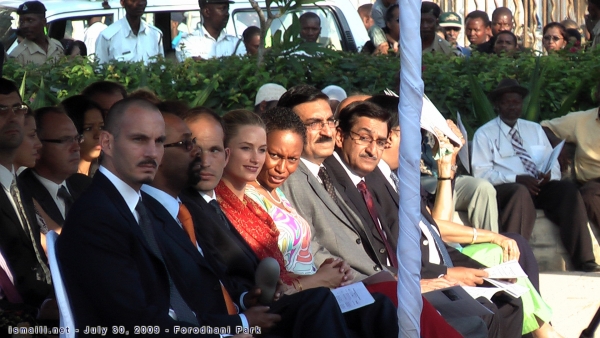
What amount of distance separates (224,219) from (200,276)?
623 mm

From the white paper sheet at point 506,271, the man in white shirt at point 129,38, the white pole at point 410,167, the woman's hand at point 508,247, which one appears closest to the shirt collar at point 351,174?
the white paper sheet at point 506,271

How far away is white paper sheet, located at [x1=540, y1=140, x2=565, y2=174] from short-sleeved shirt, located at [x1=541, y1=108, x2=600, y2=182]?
1.33ft

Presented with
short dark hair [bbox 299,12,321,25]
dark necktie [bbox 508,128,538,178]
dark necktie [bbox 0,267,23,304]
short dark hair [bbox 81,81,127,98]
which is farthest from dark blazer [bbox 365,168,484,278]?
short dark hair [bbox 299,12,321,25]

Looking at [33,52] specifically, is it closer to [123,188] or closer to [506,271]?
[506,271]

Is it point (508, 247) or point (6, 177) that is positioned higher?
point (6, 177)

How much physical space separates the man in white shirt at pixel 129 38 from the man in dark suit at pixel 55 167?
4.83m

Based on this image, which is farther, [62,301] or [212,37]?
[212,37]

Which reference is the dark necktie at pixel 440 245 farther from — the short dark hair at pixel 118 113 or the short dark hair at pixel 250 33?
the short dark hair at pixel 250 33

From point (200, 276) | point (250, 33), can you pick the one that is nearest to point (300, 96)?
point (200, 276)

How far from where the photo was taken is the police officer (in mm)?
9781

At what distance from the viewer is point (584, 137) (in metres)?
8.81

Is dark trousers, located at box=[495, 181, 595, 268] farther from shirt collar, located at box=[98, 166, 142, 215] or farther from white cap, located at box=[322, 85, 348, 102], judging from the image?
shirt collar, located at box=[98, 166, 142, 215]

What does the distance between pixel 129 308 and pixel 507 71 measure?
6.82 m

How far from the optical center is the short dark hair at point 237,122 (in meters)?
5.24
